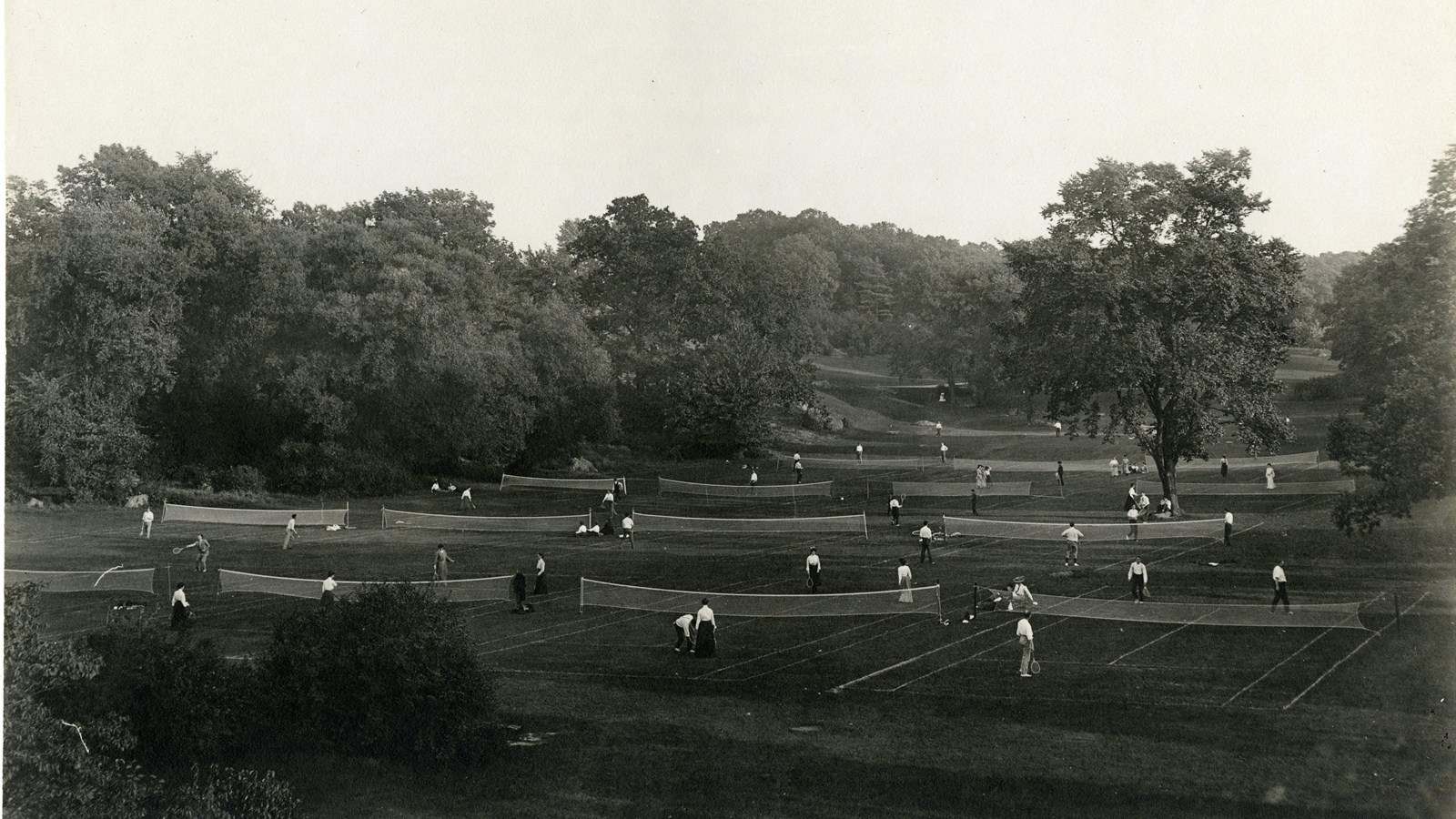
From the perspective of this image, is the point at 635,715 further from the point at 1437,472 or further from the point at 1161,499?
the point at 1161,499

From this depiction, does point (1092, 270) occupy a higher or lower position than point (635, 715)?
higher

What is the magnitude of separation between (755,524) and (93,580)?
25.7 m

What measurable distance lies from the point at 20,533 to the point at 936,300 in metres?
73.3

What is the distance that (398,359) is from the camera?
200 ft

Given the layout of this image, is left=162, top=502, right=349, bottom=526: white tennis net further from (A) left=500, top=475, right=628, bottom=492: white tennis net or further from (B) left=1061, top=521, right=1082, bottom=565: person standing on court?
(B) left=1061, top=521, right=1082, bottom=565: person standing on court

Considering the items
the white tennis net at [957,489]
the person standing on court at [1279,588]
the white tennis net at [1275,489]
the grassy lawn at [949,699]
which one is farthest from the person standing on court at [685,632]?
the white tennis net at [1275,489]

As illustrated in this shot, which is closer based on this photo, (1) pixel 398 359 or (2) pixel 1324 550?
(2) pixel 1324 550

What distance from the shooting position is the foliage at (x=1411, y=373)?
1056 inches

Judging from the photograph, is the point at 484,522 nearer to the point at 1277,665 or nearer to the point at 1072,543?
the point at 1072,543

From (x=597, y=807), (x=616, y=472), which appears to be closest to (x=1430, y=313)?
(x=597, y=807)

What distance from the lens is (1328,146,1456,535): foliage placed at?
88.0ft

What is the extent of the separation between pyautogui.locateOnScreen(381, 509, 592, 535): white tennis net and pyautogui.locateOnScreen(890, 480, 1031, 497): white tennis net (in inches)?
681

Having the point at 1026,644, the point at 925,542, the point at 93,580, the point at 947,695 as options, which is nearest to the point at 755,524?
the point at 925,542

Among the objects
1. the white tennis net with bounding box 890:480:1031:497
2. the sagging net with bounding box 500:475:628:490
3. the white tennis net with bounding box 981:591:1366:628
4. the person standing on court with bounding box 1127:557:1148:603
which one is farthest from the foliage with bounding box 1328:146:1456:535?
the sagging net with bounding box 500:475:628:490
